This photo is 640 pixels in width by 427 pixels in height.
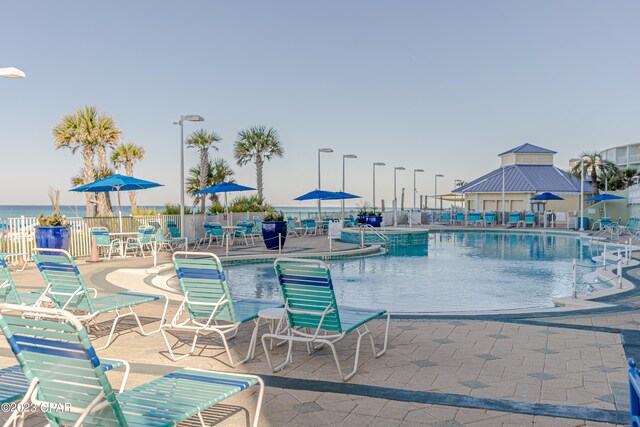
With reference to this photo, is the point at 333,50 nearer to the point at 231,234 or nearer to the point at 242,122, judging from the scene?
the point at 242,122

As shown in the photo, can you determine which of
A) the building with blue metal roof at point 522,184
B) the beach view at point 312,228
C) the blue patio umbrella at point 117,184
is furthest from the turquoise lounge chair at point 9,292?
the building with blue metal roof at point 522,184

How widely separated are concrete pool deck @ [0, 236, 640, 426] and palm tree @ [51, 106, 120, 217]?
23068 mm

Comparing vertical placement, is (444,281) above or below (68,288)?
below

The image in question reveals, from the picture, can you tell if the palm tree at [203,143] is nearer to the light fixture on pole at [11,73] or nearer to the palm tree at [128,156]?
the palm tree at [128,156]

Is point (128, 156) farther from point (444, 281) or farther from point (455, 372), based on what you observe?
point (455, 372)

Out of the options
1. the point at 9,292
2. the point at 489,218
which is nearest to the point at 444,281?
the point at 9,292

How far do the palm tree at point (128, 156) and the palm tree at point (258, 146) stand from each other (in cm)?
661

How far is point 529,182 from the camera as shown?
145 ft

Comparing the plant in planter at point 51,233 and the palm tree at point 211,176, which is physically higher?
the palm tree at point 211,176

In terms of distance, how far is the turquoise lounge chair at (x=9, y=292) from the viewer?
5358 millimetres

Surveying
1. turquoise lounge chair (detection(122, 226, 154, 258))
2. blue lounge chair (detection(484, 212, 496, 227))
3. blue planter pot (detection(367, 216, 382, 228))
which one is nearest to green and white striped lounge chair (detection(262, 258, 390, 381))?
turquoise lounge chair (detection(122, 226, 154, 258))

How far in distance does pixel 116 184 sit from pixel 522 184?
36.7 meters

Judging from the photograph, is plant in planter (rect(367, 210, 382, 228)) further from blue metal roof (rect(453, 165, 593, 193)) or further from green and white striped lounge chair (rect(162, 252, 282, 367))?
blue metal roof (rect(453, 165, 593, 193))

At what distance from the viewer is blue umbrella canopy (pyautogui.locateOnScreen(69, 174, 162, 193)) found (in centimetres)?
1500
